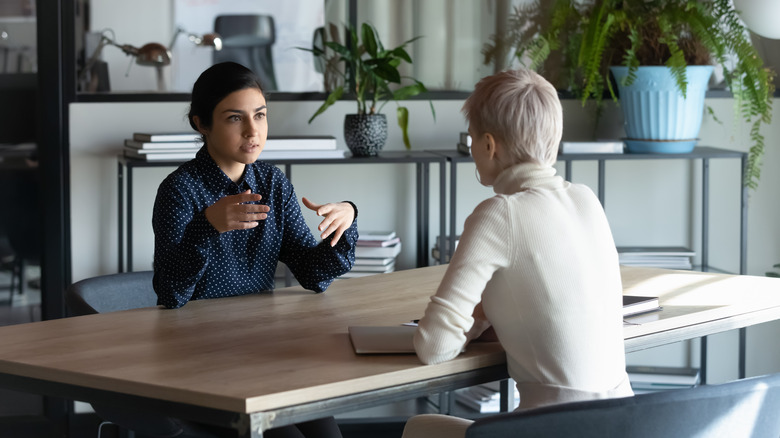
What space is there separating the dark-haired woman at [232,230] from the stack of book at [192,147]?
34.0 inches

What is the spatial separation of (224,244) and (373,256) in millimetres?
1182

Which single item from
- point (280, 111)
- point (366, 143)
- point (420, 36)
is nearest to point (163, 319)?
point (366, 143)

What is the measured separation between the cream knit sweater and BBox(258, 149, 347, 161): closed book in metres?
1.66

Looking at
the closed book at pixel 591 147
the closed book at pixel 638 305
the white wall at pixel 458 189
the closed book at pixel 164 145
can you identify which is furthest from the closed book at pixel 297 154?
the closed book at pixel 638 305

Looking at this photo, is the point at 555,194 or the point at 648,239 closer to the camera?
the point at 555,194

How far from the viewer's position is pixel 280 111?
3.52 meters

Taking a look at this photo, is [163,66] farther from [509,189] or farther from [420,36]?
[509,189]

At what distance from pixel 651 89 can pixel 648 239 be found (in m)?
0.73

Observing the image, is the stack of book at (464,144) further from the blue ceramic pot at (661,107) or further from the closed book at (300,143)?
the blue ceramic pot at (661,107)

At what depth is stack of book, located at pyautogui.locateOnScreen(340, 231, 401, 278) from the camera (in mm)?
3328

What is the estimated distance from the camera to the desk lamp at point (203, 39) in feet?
11.3

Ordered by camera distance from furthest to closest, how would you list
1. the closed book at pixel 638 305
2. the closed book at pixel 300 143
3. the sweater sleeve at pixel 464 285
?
1. the closed book at pixel 300 143
2. the closed book at pixel 638 305
3. the sweater sleeve at pixel 464 285

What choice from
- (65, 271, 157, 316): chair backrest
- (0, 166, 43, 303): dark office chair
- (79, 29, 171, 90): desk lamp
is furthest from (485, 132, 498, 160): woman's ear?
(0, 166, 43, 303): dark office chair

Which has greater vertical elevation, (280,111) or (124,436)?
(280,111)
